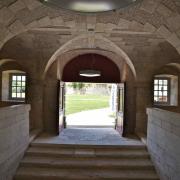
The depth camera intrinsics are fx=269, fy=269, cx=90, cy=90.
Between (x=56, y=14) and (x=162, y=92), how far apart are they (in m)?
6.04

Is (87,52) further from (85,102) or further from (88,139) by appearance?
(85,102)

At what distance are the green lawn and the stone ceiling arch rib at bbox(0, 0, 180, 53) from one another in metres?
14.5

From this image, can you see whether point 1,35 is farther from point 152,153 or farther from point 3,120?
point 152,153

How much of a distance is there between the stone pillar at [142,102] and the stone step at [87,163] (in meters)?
2.20

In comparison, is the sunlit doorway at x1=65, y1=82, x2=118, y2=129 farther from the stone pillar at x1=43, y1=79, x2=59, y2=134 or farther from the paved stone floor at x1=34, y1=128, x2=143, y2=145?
the paved stone floor at x1=34, y1=128, x2=143, y2=145

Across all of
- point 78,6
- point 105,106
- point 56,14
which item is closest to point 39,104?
point 56,14

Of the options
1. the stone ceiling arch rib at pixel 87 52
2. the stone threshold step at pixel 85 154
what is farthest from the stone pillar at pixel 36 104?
the stone threshold step at pixel 85 154

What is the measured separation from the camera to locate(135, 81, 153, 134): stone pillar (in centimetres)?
859

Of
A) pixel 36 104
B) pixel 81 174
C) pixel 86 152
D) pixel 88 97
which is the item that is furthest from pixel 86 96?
pixel 81 174

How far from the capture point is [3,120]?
16.5 feet

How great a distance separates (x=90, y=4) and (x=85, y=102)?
21570 millimetres

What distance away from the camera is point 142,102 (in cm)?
871

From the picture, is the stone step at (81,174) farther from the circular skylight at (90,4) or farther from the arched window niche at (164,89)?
the circular skylight at (90,4)

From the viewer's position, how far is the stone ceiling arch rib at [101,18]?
4.56 metres
